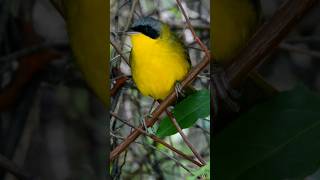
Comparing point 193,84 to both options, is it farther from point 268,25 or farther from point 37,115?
point 37,115

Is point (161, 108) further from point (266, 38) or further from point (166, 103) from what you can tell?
point (266, 38)

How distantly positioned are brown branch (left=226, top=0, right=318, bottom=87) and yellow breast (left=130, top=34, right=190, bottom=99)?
8 cm

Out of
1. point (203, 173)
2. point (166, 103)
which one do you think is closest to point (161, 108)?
point (166, 103)

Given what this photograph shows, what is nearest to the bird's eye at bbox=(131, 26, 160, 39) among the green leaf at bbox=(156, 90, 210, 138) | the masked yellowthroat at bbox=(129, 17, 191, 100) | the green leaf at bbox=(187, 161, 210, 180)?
the masked yellowthroat at bbox=(129, 17, 191, 100)

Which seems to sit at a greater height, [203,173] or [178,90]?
[178,90]

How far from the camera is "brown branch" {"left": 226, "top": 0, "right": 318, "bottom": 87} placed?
755 mm

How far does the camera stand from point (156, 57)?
84cm

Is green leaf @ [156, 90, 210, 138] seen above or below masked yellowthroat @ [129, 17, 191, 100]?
below

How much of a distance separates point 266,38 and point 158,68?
0.56ft

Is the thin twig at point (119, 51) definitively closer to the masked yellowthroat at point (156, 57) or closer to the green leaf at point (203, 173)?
the masked yellowthroat at point (156, 57)

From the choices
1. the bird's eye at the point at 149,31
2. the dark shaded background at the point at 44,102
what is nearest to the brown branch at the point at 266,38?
the bird's eye at the point at 149,31

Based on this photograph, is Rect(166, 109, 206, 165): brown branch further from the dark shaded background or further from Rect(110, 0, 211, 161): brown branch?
the dark shaded background

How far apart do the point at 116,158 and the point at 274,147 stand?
0.85ft

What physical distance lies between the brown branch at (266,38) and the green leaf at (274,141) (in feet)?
0.19
